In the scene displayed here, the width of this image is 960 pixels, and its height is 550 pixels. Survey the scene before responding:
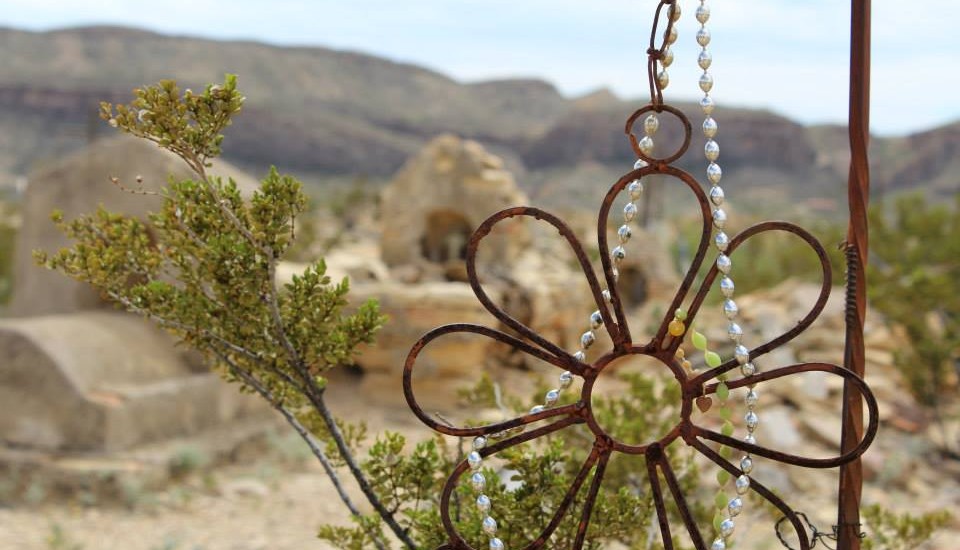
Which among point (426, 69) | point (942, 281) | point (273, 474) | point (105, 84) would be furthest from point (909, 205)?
point (426, 69)

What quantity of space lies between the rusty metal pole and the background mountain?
38968mm

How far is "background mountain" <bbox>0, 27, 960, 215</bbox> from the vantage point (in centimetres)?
4431

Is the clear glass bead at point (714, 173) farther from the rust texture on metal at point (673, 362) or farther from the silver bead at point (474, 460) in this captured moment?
the silver bead at point (474, 460)

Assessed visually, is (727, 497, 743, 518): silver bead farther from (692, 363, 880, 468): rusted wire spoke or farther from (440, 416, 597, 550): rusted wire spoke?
(440, 416, 597, 550): rusted wire spoke

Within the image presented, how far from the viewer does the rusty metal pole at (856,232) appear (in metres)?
1.56

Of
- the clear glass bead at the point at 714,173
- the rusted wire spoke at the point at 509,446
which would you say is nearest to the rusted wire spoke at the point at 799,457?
the rusted wire spoke at the point at 509,446

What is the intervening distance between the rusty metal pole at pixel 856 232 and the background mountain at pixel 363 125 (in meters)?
39.0

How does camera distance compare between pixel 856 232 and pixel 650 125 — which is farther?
pixel 856 232

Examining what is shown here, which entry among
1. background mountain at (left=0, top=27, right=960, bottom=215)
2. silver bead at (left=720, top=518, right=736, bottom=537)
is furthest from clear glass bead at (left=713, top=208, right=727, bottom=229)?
background mountain at (left=0, top=27, right=960, bottom=215)

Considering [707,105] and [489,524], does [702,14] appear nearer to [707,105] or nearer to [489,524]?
[707,105]

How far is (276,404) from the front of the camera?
6.48 feet

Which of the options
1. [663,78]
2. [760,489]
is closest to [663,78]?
[663,78]

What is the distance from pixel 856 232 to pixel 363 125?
53444 millimetres

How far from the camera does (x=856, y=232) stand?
1588 mm
